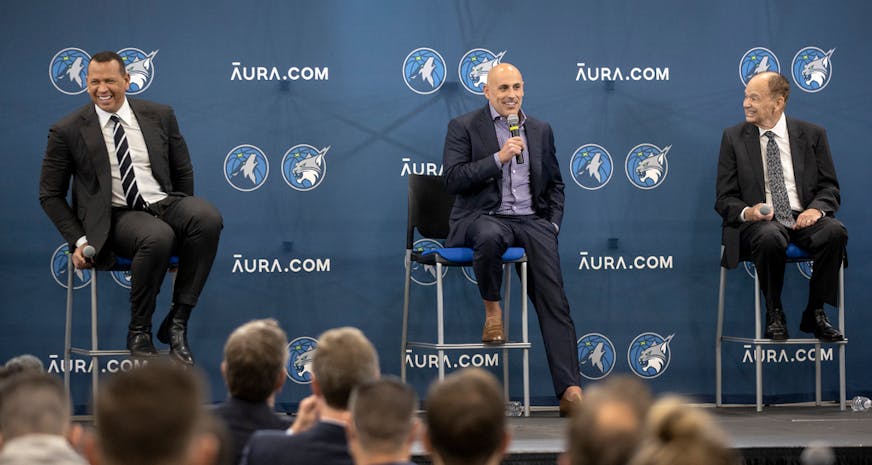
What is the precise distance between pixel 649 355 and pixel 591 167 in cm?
105

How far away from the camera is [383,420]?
1.90m

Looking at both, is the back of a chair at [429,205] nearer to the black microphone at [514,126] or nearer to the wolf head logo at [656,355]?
the black microphone at [514,126]

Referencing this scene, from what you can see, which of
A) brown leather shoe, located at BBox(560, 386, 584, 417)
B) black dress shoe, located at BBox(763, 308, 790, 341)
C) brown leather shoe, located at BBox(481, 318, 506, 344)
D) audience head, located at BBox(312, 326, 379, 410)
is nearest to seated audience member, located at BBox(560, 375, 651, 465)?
audience head, located at BBox(312, 326, 379, 410)

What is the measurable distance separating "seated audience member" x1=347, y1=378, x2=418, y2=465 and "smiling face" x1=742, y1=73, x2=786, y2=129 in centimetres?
399

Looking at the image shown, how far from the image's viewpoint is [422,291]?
5.72 m

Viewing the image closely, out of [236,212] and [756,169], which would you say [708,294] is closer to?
[756,169]

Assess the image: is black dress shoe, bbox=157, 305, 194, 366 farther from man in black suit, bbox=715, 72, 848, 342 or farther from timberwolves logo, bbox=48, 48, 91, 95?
man in black suit, bbox=715, 72, 848, 342

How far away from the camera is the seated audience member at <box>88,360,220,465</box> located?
1402 millimetres

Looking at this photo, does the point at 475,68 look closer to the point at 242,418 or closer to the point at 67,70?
the point at 67,70

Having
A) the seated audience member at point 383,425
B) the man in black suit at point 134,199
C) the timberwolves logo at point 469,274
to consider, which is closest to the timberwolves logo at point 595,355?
the timberwolves logo at point 469,274

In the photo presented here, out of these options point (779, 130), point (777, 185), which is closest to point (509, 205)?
point (777, 185)

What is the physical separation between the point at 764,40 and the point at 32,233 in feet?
13.1

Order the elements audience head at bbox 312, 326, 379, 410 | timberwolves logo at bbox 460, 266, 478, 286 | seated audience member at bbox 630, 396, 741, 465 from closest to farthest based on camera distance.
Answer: seated audience member at bbox 630, 396, 741, 465 < audience head at bbox 312, 326, 379, 410 < timberwolves logo at bbox 460, 266, 478, 286

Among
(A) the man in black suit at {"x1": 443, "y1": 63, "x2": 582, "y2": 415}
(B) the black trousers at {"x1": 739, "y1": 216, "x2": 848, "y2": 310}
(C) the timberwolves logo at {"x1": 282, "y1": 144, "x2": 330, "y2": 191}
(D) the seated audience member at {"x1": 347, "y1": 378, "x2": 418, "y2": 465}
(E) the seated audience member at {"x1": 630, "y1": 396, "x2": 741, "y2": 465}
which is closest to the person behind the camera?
(E) the seated audience member at {"x1": 630, "y1": 396, "x2": 741, "y2": 465}
